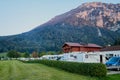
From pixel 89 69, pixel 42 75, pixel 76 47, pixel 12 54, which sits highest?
pixel 76 47

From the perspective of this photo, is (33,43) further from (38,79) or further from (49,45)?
(38,79)

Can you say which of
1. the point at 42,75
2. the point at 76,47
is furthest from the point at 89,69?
the point at 76,47

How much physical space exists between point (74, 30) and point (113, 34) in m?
27.6

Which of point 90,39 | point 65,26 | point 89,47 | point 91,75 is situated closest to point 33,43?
point 65,26

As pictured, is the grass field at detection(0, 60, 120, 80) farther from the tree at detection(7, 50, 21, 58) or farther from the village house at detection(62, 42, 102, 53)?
the tree at detection(7, 50, 21, 58)

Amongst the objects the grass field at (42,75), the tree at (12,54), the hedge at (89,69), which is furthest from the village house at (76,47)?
the tree at (12,54)

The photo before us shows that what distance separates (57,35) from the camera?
571ft

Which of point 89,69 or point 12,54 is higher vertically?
point 12,54

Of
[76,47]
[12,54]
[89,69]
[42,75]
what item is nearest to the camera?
[89,69]

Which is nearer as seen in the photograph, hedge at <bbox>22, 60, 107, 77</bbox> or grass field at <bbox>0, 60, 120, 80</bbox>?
grass field at <bbox>0, 60, 120, 80</bbox>

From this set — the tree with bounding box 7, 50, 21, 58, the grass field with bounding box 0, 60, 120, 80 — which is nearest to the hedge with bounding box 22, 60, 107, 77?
the grass field with bounding box 0, 60, 120, 80

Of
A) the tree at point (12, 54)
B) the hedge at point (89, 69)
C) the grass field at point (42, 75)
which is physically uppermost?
the tree at point (12, 54)

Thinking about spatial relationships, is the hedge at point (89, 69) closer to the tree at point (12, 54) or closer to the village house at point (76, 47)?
the village house at point (76, 47)

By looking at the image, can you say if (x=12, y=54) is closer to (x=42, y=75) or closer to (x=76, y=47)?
(x=76, y=47)
